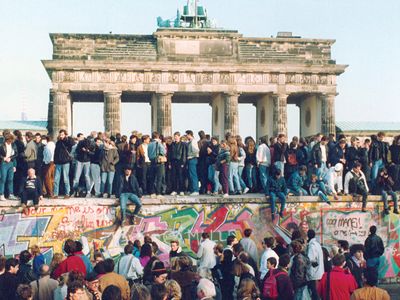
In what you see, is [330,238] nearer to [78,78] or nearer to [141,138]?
[141,138]

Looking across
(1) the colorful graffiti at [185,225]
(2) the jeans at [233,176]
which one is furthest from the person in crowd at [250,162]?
(1) the colorful graffiti at [185,225]

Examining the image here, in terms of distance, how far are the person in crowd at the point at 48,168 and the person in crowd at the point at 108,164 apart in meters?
1.47

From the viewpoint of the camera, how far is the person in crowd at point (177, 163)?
66.4 ft

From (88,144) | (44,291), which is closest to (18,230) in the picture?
(88,144)

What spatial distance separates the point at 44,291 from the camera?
10727mm

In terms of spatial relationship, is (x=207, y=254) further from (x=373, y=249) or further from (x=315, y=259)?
(x=373, y=249)

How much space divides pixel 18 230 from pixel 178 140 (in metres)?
5.41

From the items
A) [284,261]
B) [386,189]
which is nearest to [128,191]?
[386,189]

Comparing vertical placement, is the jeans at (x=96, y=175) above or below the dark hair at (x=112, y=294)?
above

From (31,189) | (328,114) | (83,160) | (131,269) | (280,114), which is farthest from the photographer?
(328,114)

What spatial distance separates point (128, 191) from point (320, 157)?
628cm

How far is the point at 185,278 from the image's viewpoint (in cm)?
1091

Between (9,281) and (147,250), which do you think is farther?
(147,250)

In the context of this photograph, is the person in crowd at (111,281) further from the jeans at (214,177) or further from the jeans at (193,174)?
the jeans at (214,177)
